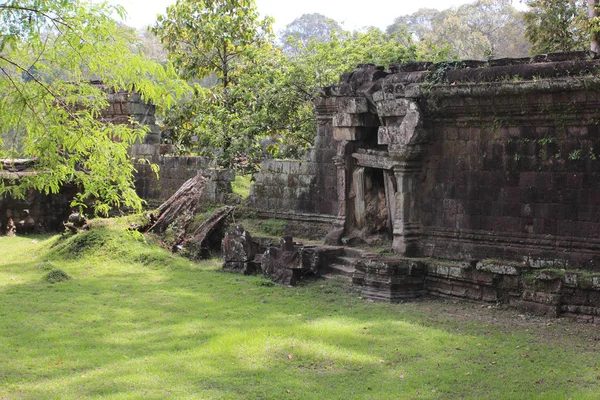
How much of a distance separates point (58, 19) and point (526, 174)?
566 centimetres

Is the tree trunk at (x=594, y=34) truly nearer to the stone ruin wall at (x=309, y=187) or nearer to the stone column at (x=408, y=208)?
the stone ruin wall at (x=309, y=187)

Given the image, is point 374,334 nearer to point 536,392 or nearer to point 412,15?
point 536,392

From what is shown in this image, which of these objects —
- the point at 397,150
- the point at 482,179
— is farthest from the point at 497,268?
the point at 397,150

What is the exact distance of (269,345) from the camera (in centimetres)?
773

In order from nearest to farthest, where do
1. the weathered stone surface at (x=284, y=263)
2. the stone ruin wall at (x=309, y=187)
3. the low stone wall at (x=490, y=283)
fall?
the low stone wall at (x=490, y=283), the weathered stone surface at (x=284, y=263), the stone ruin wall at (x=309, y=187)

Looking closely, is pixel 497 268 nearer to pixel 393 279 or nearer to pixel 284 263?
pixel 393 279

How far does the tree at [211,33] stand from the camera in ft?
65.0

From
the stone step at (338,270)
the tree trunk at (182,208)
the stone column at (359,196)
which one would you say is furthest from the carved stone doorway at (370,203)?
the tree trunk at (182,208)

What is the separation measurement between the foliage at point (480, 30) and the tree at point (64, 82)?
3141cm

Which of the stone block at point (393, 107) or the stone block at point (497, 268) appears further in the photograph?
the stone block at point (393, 107)

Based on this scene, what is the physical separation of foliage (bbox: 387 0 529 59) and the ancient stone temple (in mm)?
27374

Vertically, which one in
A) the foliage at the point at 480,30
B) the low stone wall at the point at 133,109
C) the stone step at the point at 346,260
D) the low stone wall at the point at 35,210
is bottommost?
the stone step at the point at 346,260

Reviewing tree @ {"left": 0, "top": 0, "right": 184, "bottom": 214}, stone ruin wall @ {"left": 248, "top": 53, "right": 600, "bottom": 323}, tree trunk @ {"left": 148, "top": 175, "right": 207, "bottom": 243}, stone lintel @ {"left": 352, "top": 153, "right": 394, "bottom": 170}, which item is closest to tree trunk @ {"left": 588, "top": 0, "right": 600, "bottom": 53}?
stone ruin wall @ {"left": 248, "top": 53, "right": 600, "bottom": 323}

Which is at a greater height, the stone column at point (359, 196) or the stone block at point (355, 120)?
the stone block at point (355, 120)
